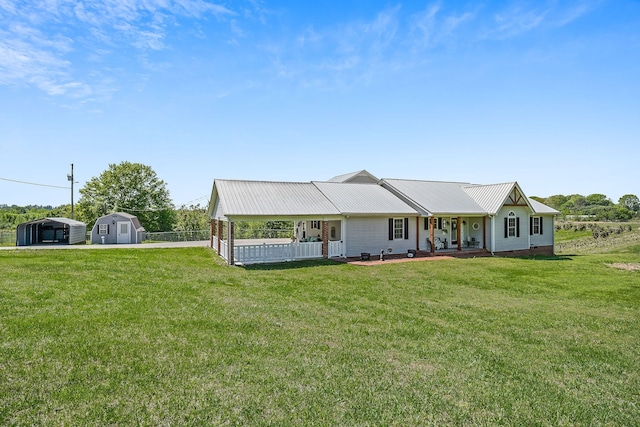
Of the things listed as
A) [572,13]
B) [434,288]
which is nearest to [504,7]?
[572,13]

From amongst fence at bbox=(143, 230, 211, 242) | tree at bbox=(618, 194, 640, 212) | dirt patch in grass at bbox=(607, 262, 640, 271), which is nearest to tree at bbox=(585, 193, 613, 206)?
tree at bbox=(618, 194, 640, 212)

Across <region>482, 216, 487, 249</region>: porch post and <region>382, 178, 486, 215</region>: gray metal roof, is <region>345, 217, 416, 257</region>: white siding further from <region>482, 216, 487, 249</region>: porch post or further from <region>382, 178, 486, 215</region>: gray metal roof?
<region>482, 216, 487, 249</region>: porch post

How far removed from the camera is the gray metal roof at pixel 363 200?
2119 cm

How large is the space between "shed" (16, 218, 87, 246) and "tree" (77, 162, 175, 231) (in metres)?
16.0

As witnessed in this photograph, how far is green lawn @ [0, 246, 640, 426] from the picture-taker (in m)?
4.58

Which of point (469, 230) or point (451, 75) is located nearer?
point (451, 75)

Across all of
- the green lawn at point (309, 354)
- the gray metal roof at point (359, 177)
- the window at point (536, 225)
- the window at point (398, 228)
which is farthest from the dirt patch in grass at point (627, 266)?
the gray metal roof at point (359, 177)

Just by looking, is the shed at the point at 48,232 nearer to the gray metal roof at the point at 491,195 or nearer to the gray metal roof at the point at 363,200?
the gray metal roof at the point at 363,200

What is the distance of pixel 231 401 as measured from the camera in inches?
187

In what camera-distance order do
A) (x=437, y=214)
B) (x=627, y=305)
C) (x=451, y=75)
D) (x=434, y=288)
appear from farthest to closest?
(x=437, y=214) → (x=451, y=75) → (x=434, y=288) → (x=627, y=305)

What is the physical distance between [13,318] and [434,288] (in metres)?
11.8

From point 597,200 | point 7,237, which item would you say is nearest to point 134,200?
point 7,237

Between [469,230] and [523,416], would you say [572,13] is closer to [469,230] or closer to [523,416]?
[523,416]

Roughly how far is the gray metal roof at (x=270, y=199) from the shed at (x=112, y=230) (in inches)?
624
